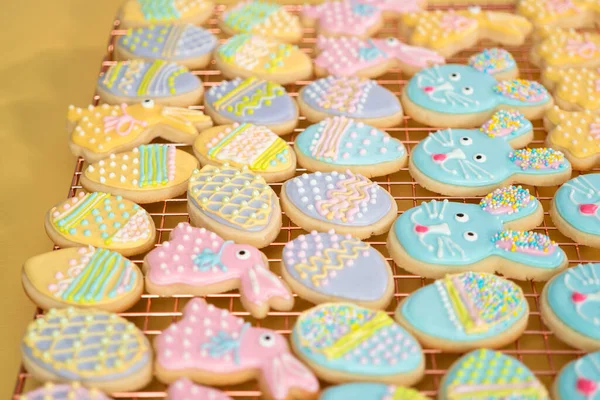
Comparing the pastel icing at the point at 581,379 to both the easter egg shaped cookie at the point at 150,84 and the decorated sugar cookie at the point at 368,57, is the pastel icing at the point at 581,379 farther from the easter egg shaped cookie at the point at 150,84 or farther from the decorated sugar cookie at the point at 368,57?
the easter egg shaped cookie at the point at 150,84

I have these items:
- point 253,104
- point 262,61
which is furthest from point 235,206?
point 262,61

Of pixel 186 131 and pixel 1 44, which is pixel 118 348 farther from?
pixel 1 44

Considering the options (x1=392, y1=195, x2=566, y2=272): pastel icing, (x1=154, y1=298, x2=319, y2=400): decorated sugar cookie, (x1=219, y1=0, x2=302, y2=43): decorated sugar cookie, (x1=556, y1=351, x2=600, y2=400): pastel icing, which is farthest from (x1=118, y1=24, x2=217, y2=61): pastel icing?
(x1=556, y1=351, x2=600, y2=400): pastel icing

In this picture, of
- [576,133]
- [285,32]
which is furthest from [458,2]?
[576,133]

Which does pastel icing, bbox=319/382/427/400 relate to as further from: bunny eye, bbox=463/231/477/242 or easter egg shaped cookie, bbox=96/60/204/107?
easter egg shaped cookie, bbox=96/60/204/107

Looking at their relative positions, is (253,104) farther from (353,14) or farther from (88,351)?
(88,351)

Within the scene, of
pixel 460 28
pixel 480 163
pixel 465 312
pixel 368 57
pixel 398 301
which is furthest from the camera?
pixel 460 28
